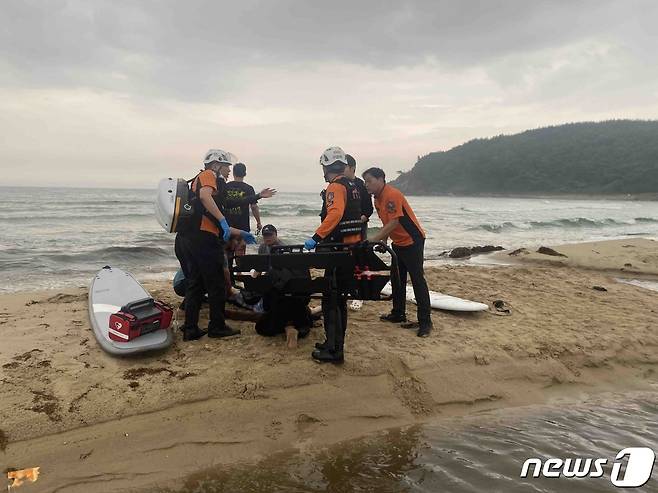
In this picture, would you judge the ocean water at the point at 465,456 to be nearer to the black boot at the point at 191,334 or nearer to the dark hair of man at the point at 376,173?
the black boot at the point at 191,334

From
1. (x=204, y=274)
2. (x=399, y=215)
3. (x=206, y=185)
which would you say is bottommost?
(x=204, y=274)

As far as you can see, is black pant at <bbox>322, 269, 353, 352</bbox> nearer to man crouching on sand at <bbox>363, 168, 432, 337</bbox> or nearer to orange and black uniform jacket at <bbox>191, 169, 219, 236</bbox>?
man crouching on sand at <bbox>363, 168, 432, 337</bbox>

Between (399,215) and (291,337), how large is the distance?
1.86 m

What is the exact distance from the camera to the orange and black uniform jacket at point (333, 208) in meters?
4.29

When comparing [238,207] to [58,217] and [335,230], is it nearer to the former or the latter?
[335,230]

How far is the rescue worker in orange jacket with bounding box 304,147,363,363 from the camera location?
14.1 feet

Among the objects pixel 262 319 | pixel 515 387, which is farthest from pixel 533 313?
pixel 262 319

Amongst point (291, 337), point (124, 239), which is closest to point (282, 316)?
point (291, 337)

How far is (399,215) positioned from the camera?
5188 mm

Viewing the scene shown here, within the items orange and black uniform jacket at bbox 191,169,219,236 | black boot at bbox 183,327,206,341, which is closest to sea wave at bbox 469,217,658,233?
orange and black uniform jacket at bbox 191,169,219,236

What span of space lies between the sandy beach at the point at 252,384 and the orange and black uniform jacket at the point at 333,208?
1.25 m

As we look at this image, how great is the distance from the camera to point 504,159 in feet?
331

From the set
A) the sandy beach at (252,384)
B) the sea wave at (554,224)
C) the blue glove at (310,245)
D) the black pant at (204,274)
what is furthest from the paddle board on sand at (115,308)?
the sea wave at (554,224)

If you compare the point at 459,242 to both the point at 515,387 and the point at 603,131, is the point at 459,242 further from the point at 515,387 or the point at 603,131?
the point at 603,131
